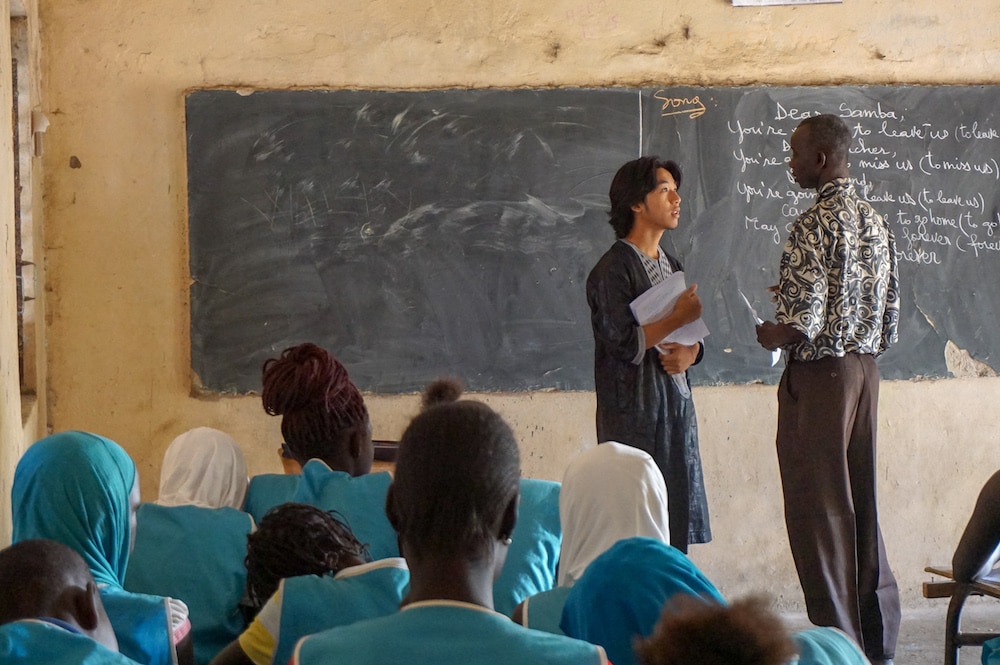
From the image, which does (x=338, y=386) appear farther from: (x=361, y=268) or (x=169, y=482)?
(x=361, y=268)

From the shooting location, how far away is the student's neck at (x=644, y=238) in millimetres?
3525

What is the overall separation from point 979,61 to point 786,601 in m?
2.40

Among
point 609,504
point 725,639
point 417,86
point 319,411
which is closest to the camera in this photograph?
point 725,639

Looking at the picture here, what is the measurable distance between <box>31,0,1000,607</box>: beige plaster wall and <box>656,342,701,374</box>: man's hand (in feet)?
3.13

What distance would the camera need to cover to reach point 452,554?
1.17 metres

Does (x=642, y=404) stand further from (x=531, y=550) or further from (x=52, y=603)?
(x=52, y=603)

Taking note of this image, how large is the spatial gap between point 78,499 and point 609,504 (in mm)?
973

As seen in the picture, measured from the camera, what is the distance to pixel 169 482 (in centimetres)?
255

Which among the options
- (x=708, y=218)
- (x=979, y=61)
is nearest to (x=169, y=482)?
(x=708, y=218)

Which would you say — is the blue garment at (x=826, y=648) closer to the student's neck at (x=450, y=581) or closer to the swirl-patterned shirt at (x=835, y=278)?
the student's neck at (x=450, y=581)

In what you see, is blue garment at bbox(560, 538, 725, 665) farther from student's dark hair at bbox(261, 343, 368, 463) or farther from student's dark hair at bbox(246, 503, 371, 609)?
student's dark hair at bbox(261, 343, 368, 463)

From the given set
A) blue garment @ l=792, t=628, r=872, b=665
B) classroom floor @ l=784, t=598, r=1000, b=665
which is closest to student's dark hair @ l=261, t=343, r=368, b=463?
blue garment @ l=792, t=628, r=872, b=665

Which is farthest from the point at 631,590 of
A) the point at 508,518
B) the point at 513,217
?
the point at 513,217

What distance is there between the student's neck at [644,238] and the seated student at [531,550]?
1396 mm
